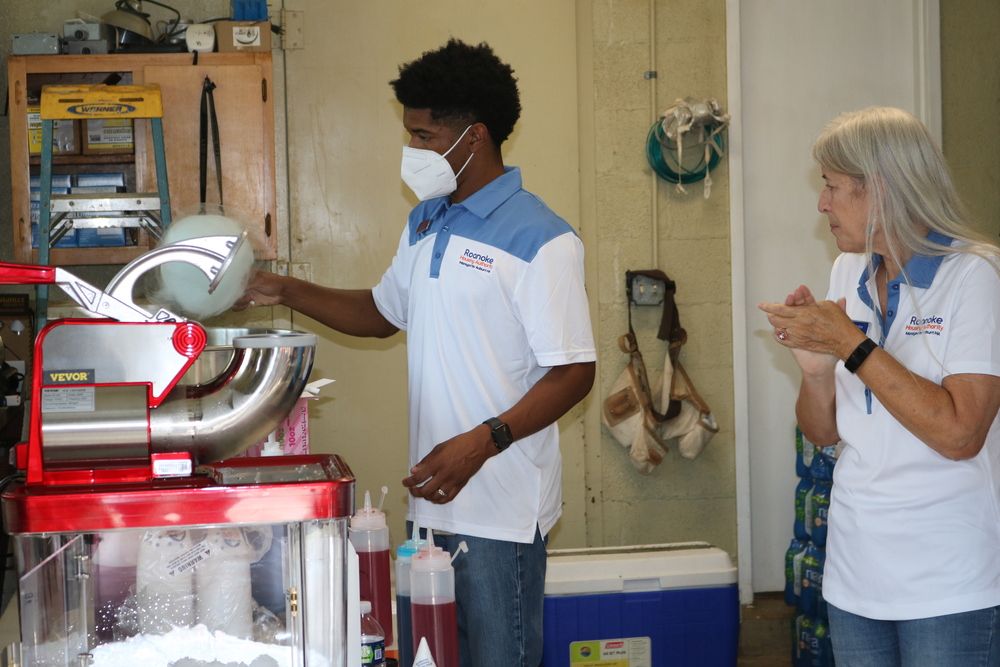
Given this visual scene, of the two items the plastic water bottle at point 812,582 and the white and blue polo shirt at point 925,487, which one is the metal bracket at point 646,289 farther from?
the white and blue polo shirt at point 925,487

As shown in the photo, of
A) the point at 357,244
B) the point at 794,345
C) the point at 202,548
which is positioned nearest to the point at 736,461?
the point at 357,244

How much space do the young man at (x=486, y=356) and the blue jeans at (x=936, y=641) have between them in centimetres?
62

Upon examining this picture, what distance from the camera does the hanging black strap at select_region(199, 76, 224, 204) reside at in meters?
3.14

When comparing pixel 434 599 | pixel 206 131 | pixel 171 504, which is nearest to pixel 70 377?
pixel 171 504

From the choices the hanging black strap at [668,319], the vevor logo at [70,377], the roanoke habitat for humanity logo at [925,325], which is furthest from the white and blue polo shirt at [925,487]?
the hanging black strap at [668,319]

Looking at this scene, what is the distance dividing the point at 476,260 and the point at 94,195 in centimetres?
182

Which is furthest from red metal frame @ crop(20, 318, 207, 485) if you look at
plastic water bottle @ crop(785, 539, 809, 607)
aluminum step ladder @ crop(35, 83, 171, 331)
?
plastic water bottle @ crop(785, 539, 809, 607)

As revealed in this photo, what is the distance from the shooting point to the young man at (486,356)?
170cm

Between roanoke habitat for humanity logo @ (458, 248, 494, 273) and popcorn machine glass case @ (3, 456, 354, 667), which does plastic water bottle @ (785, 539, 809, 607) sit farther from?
popcorn machine glass case @ (3, 456, 354, 667)

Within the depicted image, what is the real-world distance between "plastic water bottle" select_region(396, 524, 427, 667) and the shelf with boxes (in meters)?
1.80

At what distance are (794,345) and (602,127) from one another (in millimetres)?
1993

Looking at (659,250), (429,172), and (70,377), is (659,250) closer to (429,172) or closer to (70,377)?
(429,172)

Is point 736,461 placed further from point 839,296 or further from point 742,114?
point 839,296

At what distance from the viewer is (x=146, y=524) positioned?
107 cm
